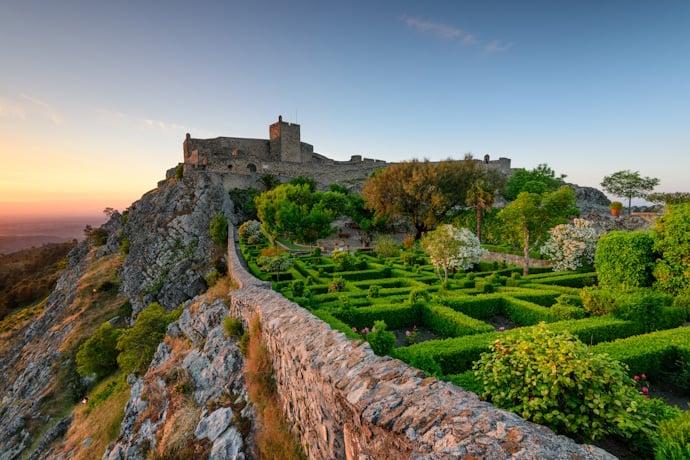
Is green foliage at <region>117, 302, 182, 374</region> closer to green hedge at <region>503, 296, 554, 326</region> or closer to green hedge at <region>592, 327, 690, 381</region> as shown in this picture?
green hedge at <region>503, 296, 554, 326</region>

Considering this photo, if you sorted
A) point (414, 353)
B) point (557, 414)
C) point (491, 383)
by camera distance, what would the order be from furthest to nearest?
point (414, 353)
point (491, 383)
point (557, 414)

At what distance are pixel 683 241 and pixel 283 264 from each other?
17302 millimetres

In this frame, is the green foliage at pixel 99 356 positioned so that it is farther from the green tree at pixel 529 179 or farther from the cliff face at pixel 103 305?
the green tree at pixel 529 179

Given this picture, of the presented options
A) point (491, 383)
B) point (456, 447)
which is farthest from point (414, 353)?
point (456, 447)

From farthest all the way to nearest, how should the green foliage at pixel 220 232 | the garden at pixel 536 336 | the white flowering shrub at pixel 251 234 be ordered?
the green foliage at pixel 220 232
the white flowering shrub at pixel 251 234
the garden at pixel 536 336

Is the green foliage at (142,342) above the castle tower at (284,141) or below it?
below

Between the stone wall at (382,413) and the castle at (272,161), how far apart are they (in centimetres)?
4286

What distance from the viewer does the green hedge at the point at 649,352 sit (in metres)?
7.58

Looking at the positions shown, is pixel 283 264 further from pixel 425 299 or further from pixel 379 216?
pixel 379 216

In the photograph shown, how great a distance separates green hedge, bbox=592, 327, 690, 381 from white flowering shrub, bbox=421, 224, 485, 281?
8917mm

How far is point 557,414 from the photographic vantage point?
13.5 ft

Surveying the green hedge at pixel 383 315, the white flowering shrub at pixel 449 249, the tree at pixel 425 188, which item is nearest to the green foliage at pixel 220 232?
the tree at pixel 425 188

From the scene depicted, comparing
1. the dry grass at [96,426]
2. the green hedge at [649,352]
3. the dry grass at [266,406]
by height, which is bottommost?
the dry grass at [96,426]

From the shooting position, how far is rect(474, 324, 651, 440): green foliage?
4.11 metres
